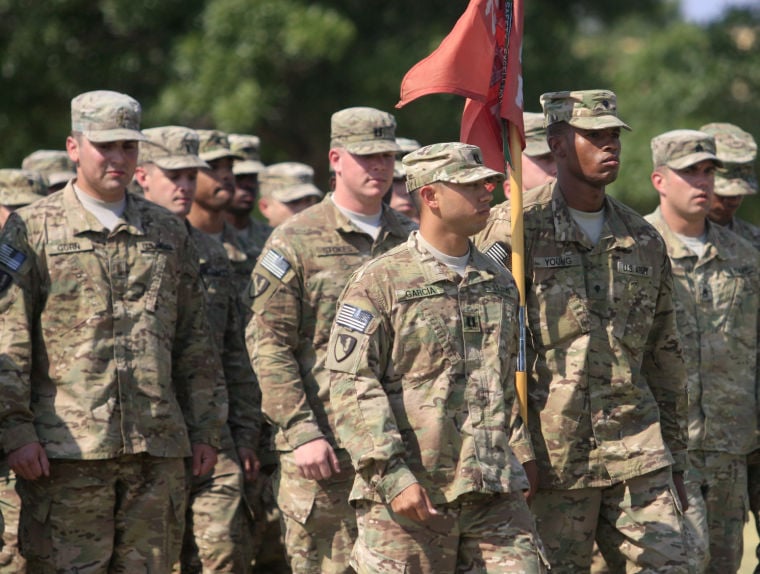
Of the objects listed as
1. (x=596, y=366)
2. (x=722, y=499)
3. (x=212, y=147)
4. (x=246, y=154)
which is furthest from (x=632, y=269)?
(x=246, y=154)

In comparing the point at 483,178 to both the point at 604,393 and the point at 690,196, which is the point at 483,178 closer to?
the point at 604,393

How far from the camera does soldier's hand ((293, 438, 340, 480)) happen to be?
770 cm

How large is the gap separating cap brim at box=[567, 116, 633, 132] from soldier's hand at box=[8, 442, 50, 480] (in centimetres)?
301

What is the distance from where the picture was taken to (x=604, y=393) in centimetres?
744

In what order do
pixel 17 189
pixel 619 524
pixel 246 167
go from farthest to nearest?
pixel 246 167, pixel 17 189, pixel 619 524

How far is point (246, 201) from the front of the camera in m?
11.2

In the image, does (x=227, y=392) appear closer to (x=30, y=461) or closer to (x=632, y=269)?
Result: (x=30, y=461)

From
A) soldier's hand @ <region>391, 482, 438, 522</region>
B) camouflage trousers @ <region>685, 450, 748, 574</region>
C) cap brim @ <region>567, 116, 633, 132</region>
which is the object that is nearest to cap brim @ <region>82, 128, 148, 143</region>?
cap brim @ <region>567, 116, 633, 132</region>

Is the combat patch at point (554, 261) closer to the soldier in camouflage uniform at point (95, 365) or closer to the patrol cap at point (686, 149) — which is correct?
the soldier in camouflage uniform at point (95, 365)

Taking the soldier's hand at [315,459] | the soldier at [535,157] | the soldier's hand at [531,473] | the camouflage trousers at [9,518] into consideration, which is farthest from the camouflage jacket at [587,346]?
the camouflage trousers at [9,518]

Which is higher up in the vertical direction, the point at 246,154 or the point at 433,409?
the point at 246,154

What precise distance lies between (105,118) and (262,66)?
11.9 m

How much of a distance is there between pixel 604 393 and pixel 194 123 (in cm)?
1404

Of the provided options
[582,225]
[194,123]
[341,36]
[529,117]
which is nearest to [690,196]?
[529,117]
